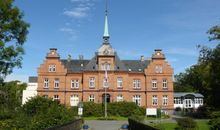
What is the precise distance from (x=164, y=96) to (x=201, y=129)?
130 ft

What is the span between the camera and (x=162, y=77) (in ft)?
231

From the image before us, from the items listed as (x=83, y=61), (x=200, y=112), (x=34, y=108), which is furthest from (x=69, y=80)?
(x=34, y=108)

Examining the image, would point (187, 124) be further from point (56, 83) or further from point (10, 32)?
point (56, 83)

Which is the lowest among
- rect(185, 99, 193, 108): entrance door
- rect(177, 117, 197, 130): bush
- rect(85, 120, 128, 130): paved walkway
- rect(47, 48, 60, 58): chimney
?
rect(85, 120, 128, 130): paved walkway

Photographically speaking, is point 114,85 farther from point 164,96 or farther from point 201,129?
point 201,129

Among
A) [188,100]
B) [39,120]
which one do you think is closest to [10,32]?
[39,120]

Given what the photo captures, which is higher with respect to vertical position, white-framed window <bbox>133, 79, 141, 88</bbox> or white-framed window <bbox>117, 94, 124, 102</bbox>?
white-framed window <bbox>133, 79, 141, 88</bbox>

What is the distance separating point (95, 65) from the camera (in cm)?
6938

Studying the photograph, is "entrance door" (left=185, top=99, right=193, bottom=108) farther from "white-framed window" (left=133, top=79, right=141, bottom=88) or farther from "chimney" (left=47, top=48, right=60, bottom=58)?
"chimney" (left=47, top=48, right=60, bottom=58)

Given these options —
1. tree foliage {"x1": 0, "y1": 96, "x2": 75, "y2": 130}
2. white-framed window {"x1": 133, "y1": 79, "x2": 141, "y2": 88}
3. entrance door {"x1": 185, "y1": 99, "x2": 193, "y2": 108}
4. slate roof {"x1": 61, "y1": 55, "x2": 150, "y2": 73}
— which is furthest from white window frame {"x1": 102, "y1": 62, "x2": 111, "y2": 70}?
tree foliage {"x1": 0, "y1": 96, "x2": 75, "y2": 130}

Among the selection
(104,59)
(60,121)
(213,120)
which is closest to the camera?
(213,120)

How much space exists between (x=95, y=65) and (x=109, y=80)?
4393mm

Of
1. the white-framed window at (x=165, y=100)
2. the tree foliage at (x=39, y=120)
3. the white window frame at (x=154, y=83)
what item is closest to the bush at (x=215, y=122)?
the tree foliage at (x=39, y=120)

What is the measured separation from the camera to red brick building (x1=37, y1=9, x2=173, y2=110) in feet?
224
